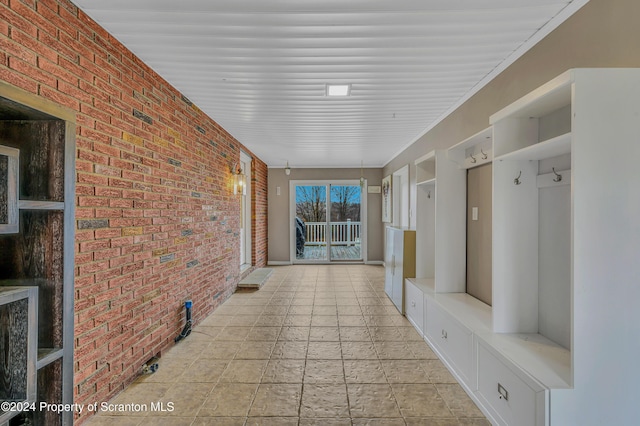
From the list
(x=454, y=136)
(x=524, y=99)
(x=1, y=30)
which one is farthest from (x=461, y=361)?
(x=1, y=30)

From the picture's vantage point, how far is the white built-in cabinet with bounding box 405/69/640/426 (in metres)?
1.29

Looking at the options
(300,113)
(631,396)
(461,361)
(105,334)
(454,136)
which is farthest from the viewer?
(300,113)

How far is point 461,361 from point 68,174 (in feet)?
8.56

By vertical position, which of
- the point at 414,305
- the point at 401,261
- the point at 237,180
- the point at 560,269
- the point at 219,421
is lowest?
the point at 219,421

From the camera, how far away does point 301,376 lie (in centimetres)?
235

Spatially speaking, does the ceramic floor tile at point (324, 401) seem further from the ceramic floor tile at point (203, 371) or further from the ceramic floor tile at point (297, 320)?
the ceramic floor tile at point (297, 320)

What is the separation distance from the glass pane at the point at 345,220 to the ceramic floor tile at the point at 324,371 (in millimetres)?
4938

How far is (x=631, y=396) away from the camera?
1297 mm

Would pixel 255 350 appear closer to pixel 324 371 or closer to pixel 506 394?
pixel 324 371

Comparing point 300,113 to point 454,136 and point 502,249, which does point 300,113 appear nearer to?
point 454,136

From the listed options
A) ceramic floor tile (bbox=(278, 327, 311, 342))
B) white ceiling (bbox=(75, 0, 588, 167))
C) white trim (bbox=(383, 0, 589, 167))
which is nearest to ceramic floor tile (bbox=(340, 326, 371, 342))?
ceramic floor tile (bbox=(278, 327, 311, 342))

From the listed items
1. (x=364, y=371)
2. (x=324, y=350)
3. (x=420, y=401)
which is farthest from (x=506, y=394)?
(x=324, y=350)

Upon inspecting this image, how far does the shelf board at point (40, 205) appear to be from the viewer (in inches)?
39.3

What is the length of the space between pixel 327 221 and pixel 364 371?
5.09m
